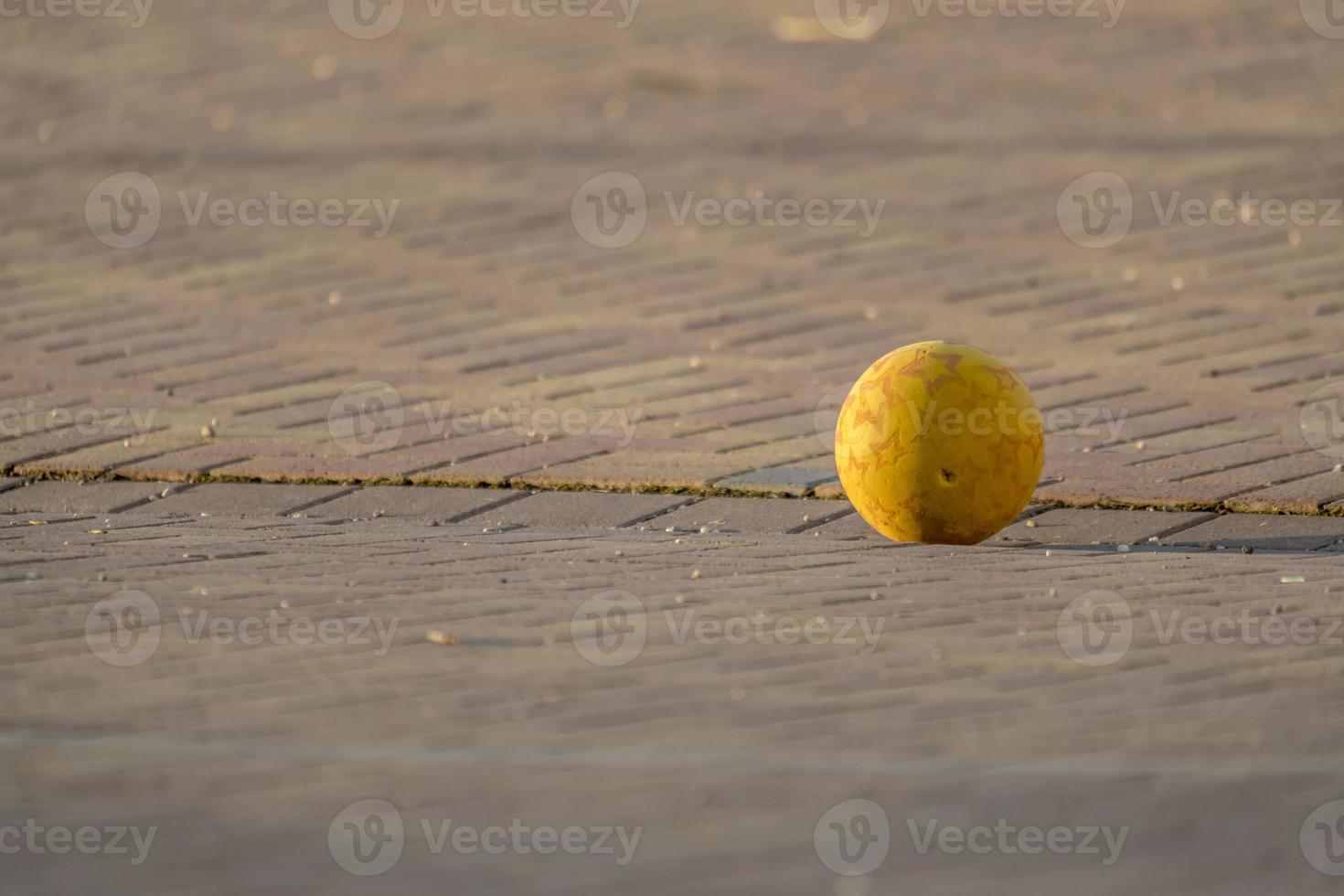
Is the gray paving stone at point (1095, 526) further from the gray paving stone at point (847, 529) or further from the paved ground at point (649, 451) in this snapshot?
the gray paving stone at point (847, 529)

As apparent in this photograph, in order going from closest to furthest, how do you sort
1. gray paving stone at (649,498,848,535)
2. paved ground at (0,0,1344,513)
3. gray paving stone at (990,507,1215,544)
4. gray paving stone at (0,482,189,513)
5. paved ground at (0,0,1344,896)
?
paved ground at (0,0,1344,896) → gray paving stone at (990,507,1215,544) → gray paving stone at (649,498,848,535) → gray paving stone at (0,482,189,513) → paved ground at (0,0,1344,513)

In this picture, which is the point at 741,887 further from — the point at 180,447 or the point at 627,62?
the point at 627,62

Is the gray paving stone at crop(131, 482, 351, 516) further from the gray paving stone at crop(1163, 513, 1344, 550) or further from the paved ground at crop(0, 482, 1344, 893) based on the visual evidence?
the gray paving stone at crop(1163, 513, 1344, 550)

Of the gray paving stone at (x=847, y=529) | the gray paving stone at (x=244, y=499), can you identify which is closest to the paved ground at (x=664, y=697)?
the gray paving stone at (x=847, y=529)

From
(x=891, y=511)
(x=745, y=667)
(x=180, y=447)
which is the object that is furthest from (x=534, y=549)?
(x=180, y=447)

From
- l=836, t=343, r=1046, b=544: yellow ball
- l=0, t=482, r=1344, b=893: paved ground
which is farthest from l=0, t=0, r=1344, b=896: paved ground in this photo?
l=836, t=343, r=1046, b=544: yellow ball

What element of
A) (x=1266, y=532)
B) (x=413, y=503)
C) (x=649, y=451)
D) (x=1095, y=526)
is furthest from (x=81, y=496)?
(x=1266, y=532)
